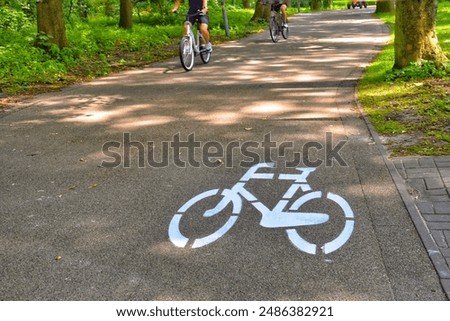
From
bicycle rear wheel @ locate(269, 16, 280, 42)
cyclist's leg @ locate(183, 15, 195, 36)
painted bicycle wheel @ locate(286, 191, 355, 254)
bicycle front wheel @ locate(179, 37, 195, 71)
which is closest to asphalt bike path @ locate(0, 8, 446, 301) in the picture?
painted bicycle wheel @ locate(286, 191, 355, 254)

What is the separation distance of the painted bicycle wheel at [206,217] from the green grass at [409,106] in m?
2.39

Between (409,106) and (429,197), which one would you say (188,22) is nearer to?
(409,106)

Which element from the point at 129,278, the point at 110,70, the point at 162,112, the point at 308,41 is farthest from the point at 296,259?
the point at 308,41

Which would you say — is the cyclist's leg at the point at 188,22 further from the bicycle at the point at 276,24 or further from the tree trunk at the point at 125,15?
the tree trunk at the point at 125,15

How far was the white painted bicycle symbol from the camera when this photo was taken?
4285 millimetres

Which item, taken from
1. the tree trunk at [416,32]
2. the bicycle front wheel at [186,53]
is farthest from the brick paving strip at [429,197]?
the bicycle front wheel at [186,53]

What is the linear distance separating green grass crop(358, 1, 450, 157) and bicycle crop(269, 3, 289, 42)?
22.3 feet

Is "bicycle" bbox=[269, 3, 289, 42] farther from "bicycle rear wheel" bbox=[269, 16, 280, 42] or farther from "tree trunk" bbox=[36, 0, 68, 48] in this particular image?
"tree trunk" bbox=[36, 0, 68, 48]

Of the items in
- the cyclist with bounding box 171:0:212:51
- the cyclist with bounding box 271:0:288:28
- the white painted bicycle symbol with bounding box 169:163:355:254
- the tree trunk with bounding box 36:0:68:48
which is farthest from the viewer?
the cyclist with bounding box 271:0:288:28

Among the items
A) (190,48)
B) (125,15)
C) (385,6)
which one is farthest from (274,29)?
(385,6)

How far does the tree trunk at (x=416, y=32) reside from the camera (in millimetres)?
9820

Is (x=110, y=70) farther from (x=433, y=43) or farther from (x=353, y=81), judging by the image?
(x=433, y=43)

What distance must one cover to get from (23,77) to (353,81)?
7437 millimetres

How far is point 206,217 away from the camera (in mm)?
4789
